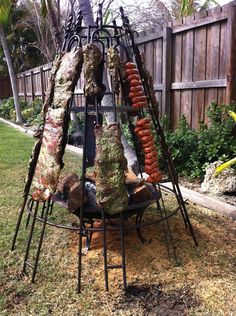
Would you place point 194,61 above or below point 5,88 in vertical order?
above

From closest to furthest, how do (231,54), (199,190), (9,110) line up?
1. (199,190)
2. (231,54)
3. (9,110)

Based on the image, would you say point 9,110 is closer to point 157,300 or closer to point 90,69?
point 90,69

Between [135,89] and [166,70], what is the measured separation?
3182 millimetres

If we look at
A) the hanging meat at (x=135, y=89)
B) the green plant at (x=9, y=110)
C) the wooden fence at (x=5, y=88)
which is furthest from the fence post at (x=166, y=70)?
the wooden fence at (x=5, y=88)

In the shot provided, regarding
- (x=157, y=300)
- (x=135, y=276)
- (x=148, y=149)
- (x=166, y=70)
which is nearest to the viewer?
(x=157, y=300)

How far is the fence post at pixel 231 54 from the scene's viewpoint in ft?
14.4

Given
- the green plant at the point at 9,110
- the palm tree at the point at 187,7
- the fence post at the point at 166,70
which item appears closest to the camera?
the fence post at the point at 166,70

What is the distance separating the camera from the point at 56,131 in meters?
2.44

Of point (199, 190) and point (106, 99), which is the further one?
point (106, 99)

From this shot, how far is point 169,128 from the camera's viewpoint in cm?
586

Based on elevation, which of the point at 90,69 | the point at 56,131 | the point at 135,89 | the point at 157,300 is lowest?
the point at 157,300

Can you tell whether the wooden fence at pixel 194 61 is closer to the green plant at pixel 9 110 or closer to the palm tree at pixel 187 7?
the palm tree at pixel 187 7

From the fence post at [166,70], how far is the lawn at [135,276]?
2.79 metres

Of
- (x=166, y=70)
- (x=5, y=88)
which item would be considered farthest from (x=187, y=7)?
(x=5, y=88)
